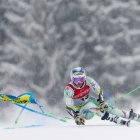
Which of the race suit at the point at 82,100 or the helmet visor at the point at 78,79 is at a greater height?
the helmet visor at the point at 78,79

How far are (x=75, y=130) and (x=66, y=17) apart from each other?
1348 cm

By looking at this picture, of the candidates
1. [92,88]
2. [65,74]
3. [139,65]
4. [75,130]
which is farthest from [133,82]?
[75,130]

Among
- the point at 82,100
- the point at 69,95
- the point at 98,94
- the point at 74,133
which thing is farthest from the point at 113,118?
the point at 74,133

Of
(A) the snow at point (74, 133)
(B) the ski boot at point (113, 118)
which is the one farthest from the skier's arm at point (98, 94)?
(A) the snow at point (74, 133)

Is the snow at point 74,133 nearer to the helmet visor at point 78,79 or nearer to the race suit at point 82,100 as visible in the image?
the race suit at point 82,100

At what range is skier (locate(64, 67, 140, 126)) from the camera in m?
10.0

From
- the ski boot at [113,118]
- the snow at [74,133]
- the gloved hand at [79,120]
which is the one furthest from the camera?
the gloved hand at [79,120]

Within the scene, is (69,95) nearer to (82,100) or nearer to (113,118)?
(82,100)

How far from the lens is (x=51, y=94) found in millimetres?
21094

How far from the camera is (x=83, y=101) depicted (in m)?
10.2

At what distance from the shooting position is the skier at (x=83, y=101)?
32.9 feet

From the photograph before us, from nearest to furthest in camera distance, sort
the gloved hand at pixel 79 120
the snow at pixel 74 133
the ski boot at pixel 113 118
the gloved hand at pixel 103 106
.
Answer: the snow at pixel 74 133, the ski boot at pixel 113 118, the gloved hand at pixel 79 120, the gloved hand at pixel 103 106

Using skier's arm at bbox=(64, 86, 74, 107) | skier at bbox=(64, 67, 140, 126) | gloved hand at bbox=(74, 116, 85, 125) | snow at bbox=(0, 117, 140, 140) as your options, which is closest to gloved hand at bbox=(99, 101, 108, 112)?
skier at bbox=(64, 67, 140, 126)

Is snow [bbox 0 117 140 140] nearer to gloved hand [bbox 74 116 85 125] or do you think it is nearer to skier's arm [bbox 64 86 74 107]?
gloved hand [bbox 74 116 85 125]
